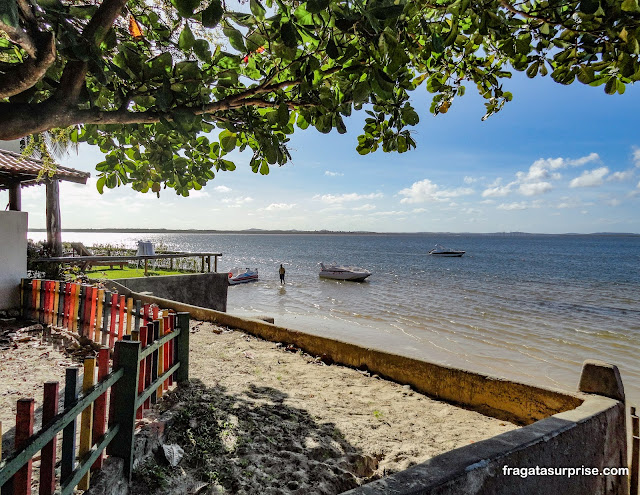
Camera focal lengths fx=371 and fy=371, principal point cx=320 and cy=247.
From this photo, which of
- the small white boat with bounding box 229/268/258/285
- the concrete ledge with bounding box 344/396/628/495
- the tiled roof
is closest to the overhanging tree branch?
the concrete ledge with bounding box 344/396/628/495

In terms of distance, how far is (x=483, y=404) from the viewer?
178 inches

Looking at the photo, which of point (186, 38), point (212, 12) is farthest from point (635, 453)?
point (186, 38)

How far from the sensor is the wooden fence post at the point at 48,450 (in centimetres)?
196

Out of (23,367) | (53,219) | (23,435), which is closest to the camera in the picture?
(23,435)

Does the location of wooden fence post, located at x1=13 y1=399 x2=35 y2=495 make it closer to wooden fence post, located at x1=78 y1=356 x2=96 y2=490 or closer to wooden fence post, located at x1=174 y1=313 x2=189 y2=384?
wooden fence post, located at x1=78 y1=356 x2=96 y2=490

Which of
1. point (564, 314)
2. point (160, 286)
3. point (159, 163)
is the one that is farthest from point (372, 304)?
point (159, 163)

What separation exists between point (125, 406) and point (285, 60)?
9.50 ft

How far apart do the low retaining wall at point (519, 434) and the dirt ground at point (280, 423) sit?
0.72ft

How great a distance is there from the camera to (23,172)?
817 centimetres

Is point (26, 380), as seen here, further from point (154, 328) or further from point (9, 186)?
point (9, 186)

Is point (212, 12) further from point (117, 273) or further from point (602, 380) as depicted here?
point (117, 273)

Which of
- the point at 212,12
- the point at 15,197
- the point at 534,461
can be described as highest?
the point at 212,12

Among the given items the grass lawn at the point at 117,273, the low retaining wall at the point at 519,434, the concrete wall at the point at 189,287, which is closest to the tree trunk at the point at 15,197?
the concrete wall at the point at 189,287

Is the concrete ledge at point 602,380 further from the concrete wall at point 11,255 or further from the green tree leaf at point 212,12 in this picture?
the concrete wall at point 11,255
